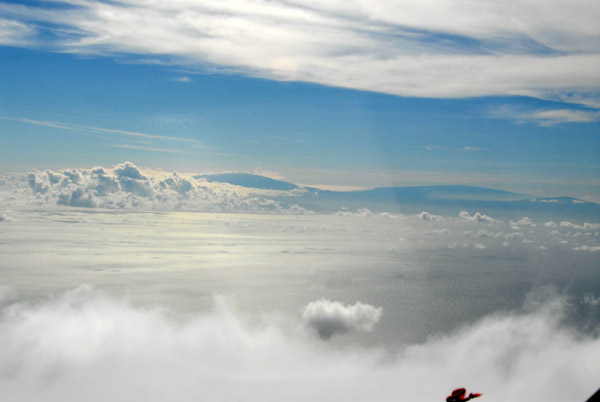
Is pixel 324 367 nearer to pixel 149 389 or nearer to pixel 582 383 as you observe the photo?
pixel 149 389

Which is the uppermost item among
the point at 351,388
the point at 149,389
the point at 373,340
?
the point at 373,340

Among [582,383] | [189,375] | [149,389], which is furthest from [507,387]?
[149,389]

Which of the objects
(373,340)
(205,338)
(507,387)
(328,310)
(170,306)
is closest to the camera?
(507,387)

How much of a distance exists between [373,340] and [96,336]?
387 ft

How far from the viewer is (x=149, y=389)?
129375 mm

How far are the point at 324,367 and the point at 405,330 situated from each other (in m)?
35.3

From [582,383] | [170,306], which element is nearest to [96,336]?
[170,306]

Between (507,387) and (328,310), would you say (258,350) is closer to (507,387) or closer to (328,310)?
(328,310)

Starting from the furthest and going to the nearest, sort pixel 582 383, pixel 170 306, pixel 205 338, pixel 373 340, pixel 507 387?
1. pixel 170 306
2. pixel 205 338
3. pixel 373 340
4. pixel 582 383
5. pixel 507 387

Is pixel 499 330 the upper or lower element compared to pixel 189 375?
upper

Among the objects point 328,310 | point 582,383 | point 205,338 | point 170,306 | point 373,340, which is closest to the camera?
point 582,383

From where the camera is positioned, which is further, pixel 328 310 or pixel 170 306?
pixel 170 306

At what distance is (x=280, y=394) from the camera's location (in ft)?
406

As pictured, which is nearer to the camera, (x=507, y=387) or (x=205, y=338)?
(x=507, y=387)
